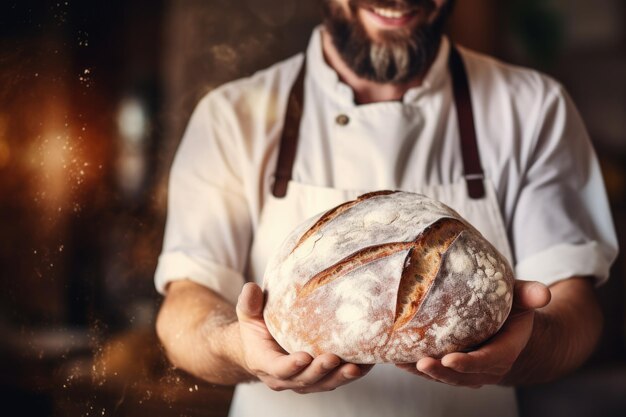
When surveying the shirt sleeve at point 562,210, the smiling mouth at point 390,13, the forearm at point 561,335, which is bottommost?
the forearm at point 561,335

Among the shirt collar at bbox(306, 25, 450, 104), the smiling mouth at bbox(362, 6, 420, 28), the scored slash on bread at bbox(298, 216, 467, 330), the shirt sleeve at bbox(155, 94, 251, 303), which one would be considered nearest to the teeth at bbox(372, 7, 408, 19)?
the smiling mouth at bbox(362, 6, 420, 28)

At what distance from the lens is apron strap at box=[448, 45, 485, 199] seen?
97 cm

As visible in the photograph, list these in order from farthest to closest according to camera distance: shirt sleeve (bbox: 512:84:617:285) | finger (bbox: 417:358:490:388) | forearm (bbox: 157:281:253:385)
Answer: shirt sleeve (bbox: 512:84:617:285) < forearm (bbox: 157:281:253:385) < finger (bbox: 417:358:490:388)

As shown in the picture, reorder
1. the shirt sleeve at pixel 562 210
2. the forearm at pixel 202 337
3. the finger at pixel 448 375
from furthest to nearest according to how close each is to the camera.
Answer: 1. the shirt sleeve at pixel 562 210
2. the forearm at pixel 202 337
3. the finger at pixel 448 375

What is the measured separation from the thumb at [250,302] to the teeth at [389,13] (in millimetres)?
435

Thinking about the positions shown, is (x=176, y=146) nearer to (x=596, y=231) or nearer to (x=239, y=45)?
(x=239, y=45)

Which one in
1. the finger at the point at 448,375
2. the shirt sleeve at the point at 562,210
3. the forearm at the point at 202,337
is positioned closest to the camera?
the finger at the point at 448,375

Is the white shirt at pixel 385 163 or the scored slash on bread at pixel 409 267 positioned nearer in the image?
the scored slash on bread at pixel 409 267

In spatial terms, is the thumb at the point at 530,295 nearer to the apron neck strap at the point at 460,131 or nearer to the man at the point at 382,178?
the man at the point at 382,178

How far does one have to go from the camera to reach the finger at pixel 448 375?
0.64 metres

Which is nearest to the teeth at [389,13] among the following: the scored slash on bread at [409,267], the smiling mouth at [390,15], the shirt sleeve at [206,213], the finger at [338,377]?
the smiling mouth at [390,15]

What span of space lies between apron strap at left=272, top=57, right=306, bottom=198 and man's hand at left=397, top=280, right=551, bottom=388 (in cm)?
36

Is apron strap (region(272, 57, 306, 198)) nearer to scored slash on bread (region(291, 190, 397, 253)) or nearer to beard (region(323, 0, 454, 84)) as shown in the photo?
beard (region(323, 0, 454, 84))

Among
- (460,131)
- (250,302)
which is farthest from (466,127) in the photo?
(250,302)
